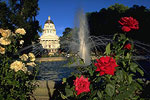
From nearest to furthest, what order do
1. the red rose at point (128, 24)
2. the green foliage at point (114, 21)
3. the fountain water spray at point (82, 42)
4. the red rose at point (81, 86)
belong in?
1. the red rose at point (81, 86)
2. the red rose at point (128, 24)
3. the fountain water spray at point (82, 42)
4. the green foliage at point (114, 21)

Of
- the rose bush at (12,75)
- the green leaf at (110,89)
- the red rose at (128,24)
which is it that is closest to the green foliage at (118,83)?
the green leaf at (110,89)

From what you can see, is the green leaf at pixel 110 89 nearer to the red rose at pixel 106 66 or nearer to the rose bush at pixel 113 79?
the rose bush at pixel 113 79

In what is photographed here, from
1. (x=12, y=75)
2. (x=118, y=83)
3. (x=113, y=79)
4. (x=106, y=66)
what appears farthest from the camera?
(x=12, y=75)

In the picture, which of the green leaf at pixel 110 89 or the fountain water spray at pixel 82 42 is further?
the fountain water spray at pixel 82 42

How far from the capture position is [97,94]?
2139 millimetres

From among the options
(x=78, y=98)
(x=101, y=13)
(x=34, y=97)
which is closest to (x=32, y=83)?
(x=34, y=97)

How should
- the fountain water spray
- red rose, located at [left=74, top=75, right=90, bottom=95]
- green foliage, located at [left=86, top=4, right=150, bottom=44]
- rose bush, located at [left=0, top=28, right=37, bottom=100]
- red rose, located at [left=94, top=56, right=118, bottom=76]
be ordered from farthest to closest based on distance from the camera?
1. green foliage, located at [left=86, top=4, right=150, bottom=44]
2. the fountain water spray
3. rose bush, located at [left=0, top=28, right=37, bottom=100]
4. red rose, located at [left=74, top=75, right=90, bottom=95]
5. red rose, located at [left=94, top=56, right=118, bottom=76]

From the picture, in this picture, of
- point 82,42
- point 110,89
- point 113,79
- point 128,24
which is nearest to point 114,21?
Answer: point 82,42

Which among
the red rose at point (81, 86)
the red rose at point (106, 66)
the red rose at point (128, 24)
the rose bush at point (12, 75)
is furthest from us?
the rose bush at point (12, 75)

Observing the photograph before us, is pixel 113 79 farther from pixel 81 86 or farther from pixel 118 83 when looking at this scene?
pixel 81 86

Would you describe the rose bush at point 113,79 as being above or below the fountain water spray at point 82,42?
below

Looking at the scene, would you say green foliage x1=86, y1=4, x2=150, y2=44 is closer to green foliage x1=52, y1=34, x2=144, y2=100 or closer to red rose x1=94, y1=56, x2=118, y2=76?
green foliage x1=52, y1=34, x2=144, y2=100

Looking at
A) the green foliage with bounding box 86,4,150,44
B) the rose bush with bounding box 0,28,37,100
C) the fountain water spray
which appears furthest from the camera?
the green foliage with bounding box 86,4,150,44

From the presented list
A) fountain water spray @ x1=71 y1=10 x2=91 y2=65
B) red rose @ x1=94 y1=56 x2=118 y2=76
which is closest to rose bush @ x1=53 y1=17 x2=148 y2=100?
red rose @ x1=94 y1=56 x2=118 y2=76
